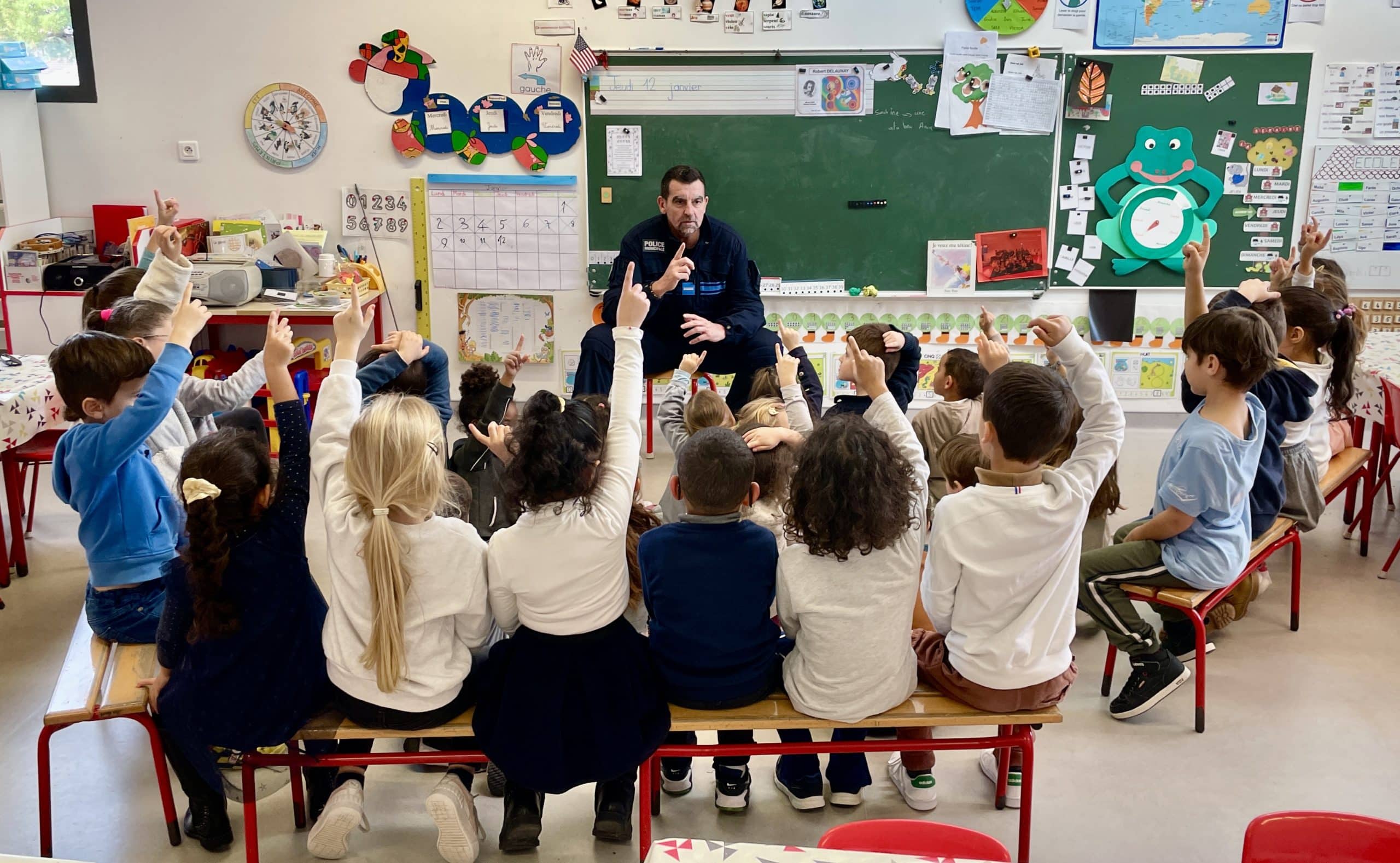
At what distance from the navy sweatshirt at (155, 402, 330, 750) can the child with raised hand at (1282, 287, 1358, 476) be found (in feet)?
9.84

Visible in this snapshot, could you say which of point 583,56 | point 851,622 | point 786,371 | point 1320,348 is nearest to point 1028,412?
point 851,622

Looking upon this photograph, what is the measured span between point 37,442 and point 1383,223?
19.7ft

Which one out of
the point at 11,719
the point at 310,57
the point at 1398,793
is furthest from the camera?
the point at 310,57

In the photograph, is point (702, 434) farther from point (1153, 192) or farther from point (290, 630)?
point (1153, 192)

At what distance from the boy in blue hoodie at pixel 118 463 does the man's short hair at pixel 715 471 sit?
1197 millimetres

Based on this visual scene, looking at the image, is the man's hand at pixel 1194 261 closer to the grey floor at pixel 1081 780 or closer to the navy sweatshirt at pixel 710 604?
the grey floor at pixel 1081 780

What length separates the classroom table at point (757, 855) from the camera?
152 cm

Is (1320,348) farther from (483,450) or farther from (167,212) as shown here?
(167,212)

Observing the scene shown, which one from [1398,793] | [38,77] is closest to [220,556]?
[1398,793]

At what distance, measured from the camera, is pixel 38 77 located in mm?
5516

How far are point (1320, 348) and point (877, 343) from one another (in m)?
1.46

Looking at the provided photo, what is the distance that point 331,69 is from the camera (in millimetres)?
5504

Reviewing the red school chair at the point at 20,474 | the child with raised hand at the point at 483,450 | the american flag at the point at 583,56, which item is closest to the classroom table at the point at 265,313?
the red school chair at the point at 20,474

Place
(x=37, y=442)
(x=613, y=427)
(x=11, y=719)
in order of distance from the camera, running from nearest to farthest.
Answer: (x=613, y=427), (x=11, y=719), (x=37, y=442)
